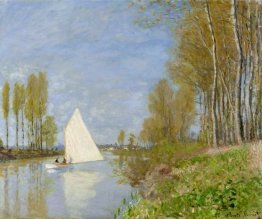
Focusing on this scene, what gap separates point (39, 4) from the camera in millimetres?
10438

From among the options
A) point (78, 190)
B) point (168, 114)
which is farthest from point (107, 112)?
point (168, 114)

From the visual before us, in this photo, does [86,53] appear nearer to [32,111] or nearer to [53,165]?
[32,111]

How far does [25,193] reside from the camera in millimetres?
10039

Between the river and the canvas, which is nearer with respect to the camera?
the canvas

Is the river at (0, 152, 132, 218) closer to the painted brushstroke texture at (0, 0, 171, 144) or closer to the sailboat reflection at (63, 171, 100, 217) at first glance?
the sailboat reflection at (63, 171, 100, 217)

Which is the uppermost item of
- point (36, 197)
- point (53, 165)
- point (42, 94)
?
point (42, 94)

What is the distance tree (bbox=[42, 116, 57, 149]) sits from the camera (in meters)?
11.7

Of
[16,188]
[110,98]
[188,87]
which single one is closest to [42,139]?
[16,188]

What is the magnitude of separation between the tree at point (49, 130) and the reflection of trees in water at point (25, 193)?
82cm

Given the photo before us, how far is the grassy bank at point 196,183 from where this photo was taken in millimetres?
5641

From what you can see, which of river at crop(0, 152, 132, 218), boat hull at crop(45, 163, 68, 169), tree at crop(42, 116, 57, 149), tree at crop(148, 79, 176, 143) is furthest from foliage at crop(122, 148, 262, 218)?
boat hull at crop(45, 163, 68, 169)

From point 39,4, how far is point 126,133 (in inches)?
139

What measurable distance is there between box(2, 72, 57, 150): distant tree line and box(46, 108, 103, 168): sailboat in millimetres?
571

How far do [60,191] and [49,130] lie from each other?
2910mm
